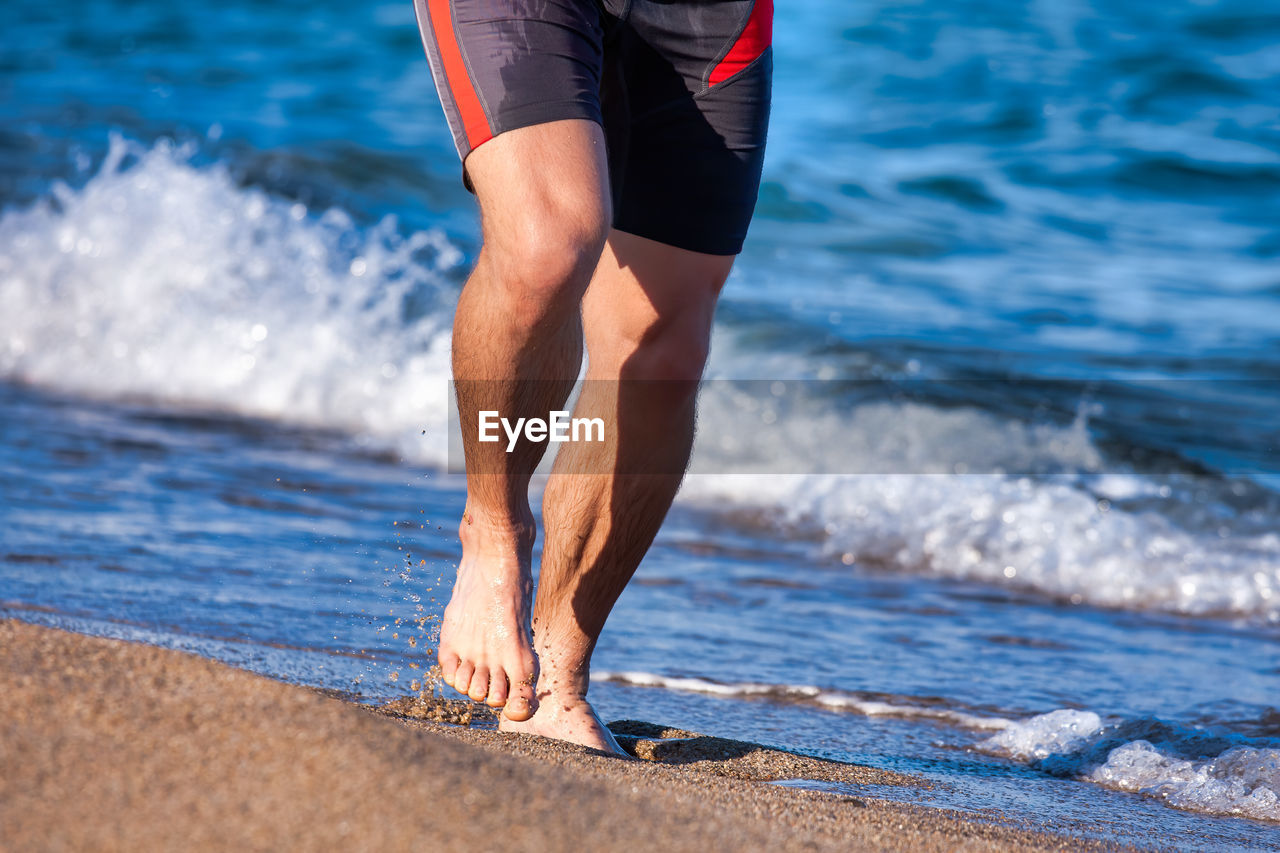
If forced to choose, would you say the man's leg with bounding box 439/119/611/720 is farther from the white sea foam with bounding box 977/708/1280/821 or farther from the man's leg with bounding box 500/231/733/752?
the white sea foam with bounding box 977/708/1280/821

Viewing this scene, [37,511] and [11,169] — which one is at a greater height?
[11,169]

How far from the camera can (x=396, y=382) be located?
593 cm

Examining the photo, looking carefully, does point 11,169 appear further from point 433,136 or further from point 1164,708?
point 1164,708

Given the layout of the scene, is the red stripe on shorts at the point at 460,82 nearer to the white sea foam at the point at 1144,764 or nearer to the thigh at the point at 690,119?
the thigh at the point at 690,119

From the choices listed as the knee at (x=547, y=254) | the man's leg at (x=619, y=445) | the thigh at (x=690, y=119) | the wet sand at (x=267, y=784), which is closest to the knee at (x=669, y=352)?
the man's leg at (x=619, y=445)

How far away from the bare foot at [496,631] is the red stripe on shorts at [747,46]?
79cm

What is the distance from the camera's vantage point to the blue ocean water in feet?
8.98

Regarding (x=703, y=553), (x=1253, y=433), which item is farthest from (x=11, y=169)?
(x=1253, y=433)

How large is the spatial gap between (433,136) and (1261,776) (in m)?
9.48

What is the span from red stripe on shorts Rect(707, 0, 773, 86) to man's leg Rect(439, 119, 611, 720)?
0.32m

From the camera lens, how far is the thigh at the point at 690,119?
210cm

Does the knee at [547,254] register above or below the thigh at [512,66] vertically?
below

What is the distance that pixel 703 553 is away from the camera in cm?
409

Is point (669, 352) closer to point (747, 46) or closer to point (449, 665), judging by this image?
point (747, 46)
